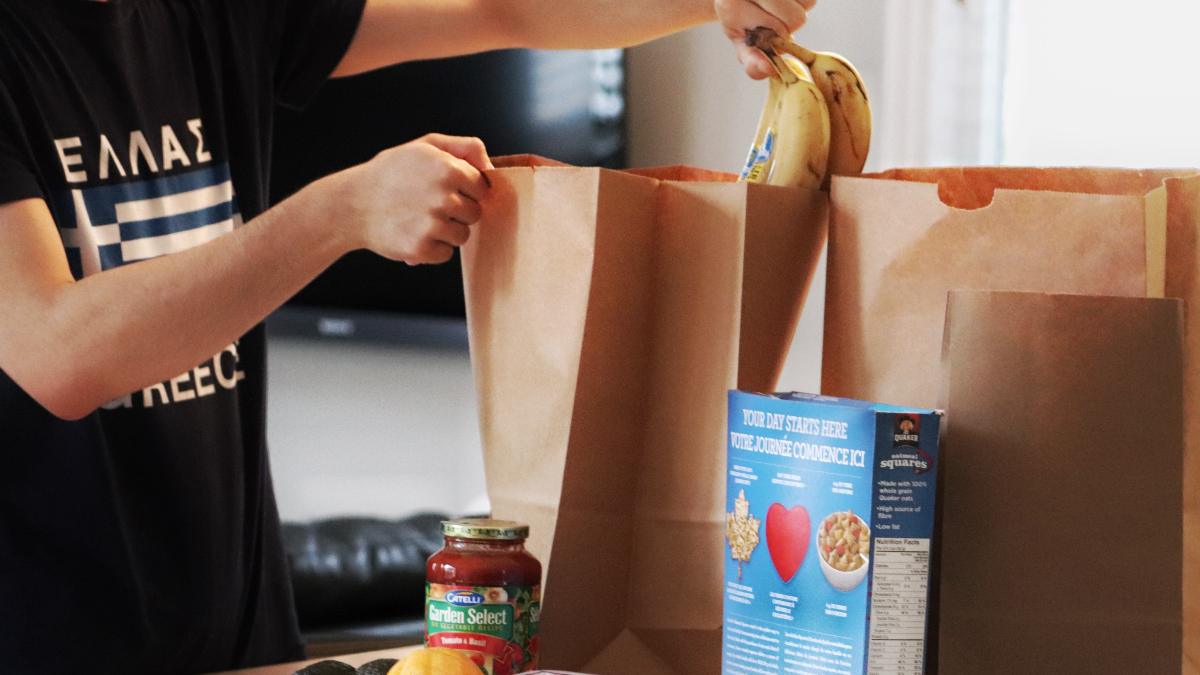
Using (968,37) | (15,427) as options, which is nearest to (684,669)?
(15,427)

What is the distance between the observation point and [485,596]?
0.72 m

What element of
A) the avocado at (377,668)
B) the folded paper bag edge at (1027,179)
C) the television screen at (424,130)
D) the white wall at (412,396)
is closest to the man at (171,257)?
the folded paper bag edge at (1027,179)

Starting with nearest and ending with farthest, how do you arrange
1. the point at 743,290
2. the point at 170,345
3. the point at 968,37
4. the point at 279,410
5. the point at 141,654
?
the point at 743,290 → the point at 170,345 → the point at 141,654 → the point at 968,37 → the point at 279,410

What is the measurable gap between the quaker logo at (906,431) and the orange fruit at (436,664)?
26 cm

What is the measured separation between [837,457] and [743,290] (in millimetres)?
152

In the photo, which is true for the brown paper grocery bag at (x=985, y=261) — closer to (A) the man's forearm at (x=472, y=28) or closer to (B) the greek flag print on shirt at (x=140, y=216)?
(A) the man's forearm at (x=472, y=28)

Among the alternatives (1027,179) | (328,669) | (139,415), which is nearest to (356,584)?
(139,415)

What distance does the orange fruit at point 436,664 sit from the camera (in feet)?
2.21

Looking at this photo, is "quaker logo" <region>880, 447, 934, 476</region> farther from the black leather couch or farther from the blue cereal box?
the black leather couch

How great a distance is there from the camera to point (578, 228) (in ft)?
2.54

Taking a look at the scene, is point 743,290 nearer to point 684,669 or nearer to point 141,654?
point 684,669

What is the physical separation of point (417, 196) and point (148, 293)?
0.80 ft

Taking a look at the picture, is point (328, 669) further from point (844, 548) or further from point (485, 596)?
point (844, 548)

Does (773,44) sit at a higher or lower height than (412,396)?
higher
